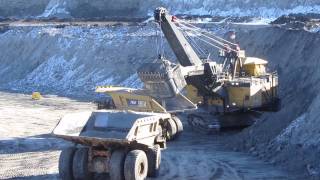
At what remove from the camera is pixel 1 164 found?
1429 cm

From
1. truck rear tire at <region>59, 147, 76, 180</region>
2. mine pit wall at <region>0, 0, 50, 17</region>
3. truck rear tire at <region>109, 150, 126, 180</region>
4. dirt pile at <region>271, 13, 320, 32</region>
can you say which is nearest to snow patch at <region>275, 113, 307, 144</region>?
truck rear tire at <region>109, 150, 126, 180</region>

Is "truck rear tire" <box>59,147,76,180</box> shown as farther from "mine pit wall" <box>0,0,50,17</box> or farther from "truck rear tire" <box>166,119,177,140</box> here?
"mine pit wall" <box>0,0,50,17</box>

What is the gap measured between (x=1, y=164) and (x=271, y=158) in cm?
609

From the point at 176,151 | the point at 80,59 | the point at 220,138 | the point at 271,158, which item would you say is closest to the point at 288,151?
the point at 271,158

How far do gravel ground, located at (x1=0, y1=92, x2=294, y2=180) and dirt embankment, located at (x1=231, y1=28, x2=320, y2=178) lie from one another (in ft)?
1.40

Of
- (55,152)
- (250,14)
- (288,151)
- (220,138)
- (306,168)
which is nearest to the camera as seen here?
(306,168)

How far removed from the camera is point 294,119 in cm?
1541

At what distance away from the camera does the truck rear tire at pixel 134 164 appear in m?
11.3

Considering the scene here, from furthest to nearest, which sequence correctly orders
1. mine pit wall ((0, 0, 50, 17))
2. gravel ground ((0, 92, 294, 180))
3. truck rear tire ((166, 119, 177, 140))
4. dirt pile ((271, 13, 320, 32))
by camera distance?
mine pit wall ((0, 0, 50, 17)) < dirt pile ((271, 13, 320, 32)) < truck rear tire ((166, 119, 177, 140)) < gravel ground ((0, 92, 294, 180))

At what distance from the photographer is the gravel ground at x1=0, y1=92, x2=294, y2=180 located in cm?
1293

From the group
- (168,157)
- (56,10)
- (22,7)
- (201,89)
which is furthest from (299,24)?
(22,7)

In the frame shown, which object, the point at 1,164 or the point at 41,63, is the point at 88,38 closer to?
the point at 41,63

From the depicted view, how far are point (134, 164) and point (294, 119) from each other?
5.58 metres

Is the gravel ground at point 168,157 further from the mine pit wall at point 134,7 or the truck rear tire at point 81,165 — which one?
the mine pit wall at point 134,7
